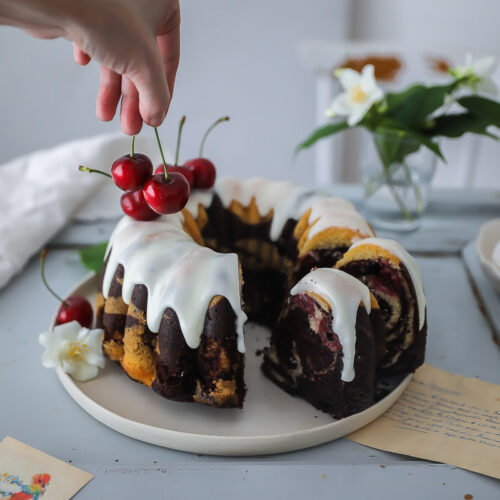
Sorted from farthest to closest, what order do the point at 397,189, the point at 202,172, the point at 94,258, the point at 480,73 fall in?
the point at 397,189 < the point at 480,73 < the point at 94,258 < the point at 202,172

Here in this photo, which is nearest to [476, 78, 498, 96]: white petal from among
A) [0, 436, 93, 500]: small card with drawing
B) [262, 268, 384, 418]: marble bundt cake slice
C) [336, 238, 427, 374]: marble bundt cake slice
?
[336, 238, 427, 374]: marble bundt cake slice

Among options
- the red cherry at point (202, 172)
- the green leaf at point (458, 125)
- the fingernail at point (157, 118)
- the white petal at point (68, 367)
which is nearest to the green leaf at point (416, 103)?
the green leaf at point (458, 125)

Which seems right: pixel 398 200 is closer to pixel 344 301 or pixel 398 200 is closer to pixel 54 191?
pixel 344 301

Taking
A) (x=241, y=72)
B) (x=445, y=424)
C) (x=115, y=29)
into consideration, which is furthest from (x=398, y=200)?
(x=241, y=72)

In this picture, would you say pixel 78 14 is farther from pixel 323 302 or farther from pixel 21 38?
pixel 21 38

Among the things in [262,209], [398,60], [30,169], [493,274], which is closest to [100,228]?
[30,169]

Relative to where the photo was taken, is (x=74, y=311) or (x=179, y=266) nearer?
(x=179, y=266)

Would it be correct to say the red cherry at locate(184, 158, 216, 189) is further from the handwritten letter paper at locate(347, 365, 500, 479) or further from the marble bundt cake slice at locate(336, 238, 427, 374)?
the handwritten letter paper at locate(347, 365, 500, 479)
